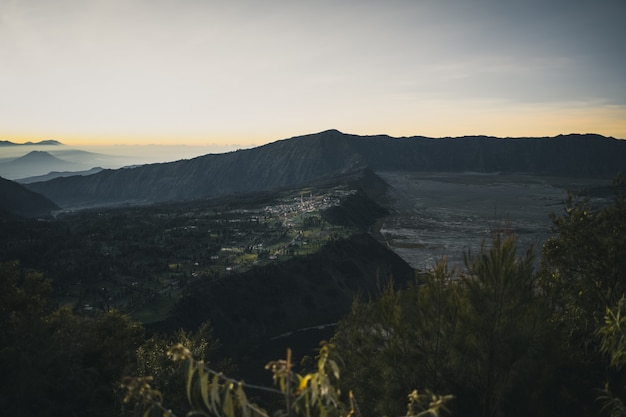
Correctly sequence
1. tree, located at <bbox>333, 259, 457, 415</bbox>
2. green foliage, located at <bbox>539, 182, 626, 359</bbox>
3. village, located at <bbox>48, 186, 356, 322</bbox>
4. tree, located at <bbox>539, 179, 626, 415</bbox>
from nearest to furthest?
1. tree, located at <bbox>539, 179, 626, 415</bbox>
2. tree, located at <bbox>333, 259, 457, 415</bbox>
3. green foliage, located at <bbox>539, 182, 626, 359</bbox>
4. village, located at <bbox>48, 186, 356, 322</bbox>

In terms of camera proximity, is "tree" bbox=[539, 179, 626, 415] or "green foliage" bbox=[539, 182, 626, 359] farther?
"green foliage" bbox=[539, 182, 626, 359]

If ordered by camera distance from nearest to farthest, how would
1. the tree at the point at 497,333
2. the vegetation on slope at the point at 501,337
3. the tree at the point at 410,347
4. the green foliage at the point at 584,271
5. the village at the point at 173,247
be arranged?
1. the tree at the point at 497,333
2. the vegetation on slope at the point at 501,337
3. the tree at the point at 410,347
4. the green foliage at the point at 584,271
5. the village at the point at 173,247

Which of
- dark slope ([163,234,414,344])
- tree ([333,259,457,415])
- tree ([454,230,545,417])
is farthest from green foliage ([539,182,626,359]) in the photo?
dark slope ([163,234,414,344])

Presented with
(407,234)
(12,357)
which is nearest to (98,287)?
(12,357)

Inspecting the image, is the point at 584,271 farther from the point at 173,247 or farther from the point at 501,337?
the point at 173,247

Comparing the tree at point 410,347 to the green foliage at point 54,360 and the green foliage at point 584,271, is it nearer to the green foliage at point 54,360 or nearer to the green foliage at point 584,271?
the green foliage at point 584,271

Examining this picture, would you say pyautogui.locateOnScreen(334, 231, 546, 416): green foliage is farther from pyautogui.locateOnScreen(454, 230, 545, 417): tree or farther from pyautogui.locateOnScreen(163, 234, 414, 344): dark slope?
pyautogui.locateOnScreen(163, 234, 414, 344): dark slope

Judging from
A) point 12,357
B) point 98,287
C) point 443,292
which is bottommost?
point 98,287

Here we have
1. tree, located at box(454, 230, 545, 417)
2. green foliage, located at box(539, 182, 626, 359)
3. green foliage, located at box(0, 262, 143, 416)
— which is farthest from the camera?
green foliage, located at box(0, 262, 143, 416)

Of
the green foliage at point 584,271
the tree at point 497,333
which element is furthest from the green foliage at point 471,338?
the green foliage at point 584,271

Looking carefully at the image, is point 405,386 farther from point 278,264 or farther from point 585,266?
point 278,264

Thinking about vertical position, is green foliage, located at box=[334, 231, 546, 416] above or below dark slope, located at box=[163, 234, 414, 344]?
above
